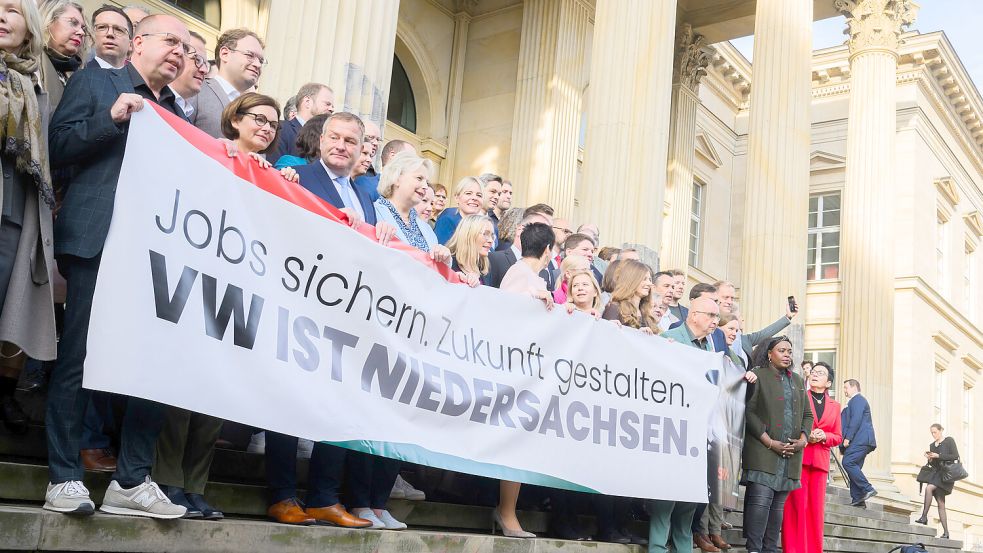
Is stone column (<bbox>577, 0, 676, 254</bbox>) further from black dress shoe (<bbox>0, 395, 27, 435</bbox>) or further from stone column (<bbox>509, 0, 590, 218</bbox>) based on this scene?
black dress shoe (<bbox>0, 395, 27, 435</bbox>)

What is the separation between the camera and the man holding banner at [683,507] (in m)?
6.76

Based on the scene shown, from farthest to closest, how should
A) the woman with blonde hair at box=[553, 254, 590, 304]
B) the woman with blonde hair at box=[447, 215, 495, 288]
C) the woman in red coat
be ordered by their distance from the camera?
the woman in red coat → the woman with blonde hair at box=[553, 254, 590, 304] → the woman with blonde hair at box=[447, 215, 495, 288]

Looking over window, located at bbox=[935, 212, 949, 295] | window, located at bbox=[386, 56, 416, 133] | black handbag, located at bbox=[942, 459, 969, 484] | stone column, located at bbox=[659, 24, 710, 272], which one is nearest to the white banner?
window, located at bbox=[386, 56, 416, 133]

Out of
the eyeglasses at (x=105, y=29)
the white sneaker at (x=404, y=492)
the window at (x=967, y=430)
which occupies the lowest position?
the white sneaker at (x=404, y=492)

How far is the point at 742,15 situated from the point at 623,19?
8433 millimetres

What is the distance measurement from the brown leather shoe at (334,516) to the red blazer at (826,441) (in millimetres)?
4923

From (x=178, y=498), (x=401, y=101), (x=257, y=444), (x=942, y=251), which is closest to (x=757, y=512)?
(x=257, y=444)

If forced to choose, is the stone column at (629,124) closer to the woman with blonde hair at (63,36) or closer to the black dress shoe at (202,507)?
the woman with blonde hair at (63,36)

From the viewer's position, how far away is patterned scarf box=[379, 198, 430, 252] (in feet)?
18.4

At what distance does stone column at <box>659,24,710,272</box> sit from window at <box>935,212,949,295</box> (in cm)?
1454

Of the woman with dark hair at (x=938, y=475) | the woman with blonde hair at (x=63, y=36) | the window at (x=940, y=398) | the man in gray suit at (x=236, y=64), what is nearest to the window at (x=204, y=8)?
the man in gray suit at (x=236, y=64)

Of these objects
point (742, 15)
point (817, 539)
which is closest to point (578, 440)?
point (817, 539)

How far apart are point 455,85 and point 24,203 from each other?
1501 centimetres

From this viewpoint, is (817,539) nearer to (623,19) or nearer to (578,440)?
(578,440)
